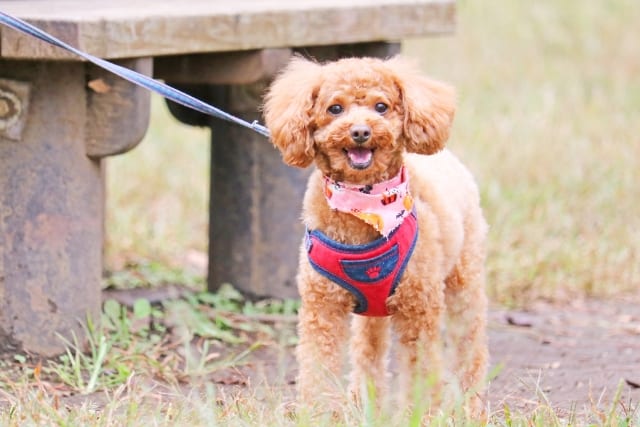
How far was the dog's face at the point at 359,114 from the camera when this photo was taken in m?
3.53

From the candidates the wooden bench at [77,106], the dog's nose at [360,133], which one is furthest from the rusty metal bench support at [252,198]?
the dog's nose at [360,133]

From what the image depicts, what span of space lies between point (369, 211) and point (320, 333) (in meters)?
0.42

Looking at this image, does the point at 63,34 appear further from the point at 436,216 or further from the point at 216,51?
the point at 436,216

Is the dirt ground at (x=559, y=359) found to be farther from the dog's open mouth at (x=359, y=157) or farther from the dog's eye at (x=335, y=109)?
the dog's eye at (x=335, y=109)

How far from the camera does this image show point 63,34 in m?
4.09

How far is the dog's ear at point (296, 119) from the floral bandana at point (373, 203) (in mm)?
142

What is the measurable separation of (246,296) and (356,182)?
80.1 inches

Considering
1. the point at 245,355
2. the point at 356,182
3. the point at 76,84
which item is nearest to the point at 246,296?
the point at 245,355

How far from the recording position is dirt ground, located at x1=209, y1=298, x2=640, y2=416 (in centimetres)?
420

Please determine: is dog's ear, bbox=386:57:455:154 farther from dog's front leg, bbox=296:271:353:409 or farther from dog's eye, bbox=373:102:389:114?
dog's front leg, bbox=296:271:353:409

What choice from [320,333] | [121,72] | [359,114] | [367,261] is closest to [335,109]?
[359,114]

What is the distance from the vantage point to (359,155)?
3.53m

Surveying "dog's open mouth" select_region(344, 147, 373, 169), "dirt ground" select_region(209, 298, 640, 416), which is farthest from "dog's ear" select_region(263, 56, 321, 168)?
"dirt ground" select_region(209, 298, 640, 416)

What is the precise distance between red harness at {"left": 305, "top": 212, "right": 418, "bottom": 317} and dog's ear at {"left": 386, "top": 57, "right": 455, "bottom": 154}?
270 millimetres
